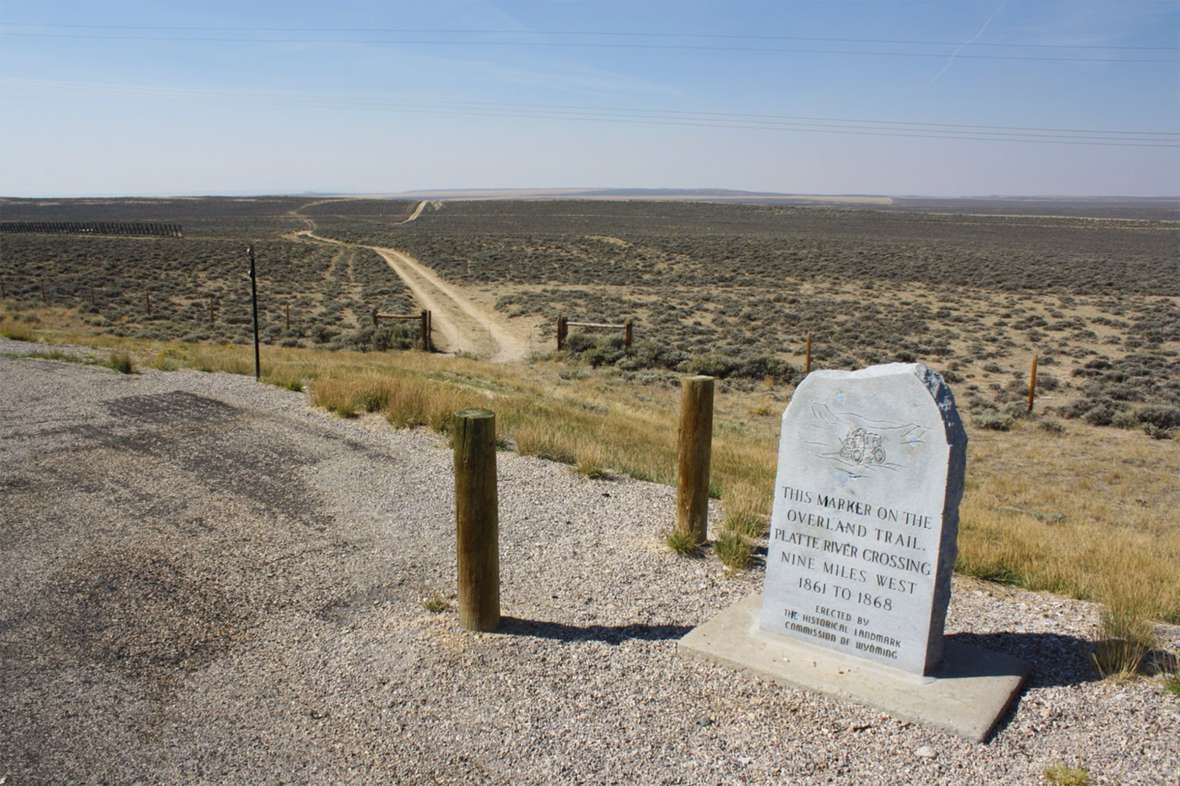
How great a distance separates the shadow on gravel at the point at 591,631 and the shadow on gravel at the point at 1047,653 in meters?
1.80

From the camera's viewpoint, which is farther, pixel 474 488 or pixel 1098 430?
pixel 1098 430

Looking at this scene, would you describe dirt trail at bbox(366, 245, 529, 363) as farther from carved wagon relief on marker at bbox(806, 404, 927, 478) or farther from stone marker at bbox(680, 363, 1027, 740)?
carved wagon relief on marker at bbox(806, 404, 927, 478)

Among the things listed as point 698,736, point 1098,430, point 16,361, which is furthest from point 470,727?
point 1098,430

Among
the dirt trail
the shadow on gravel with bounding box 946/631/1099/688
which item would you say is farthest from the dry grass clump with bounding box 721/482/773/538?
the dirt trail

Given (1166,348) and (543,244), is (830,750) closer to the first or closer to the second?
(1166,348)

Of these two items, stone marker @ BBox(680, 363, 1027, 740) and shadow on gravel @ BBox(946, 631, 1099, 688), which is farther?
shadow on gravel @ BBox(946, 631, 1099, 688)

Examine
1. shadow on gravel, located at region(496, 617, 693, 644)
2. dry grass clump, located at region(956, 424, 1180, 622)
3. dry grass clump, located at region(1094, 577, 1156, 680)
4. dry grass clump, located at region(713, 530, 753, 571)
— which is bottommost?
dry grass clump, located at region(956, 424, 1180, 622)

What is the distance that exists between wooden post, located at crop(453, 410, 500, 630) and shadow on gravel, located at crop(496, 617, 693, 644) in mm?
172

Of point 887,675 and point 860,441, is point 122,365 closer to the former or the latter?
point 860,441

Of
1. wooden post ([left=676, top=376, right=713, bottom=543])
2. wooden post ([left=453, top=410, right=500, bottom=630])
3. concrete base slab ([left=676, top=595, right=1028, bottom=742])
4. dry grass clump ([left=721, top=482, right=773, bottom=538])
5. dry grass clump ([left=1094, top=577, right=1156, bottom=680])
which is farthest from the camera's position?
dry grass clump ([left=721, top=482, right=773, bottom=538])

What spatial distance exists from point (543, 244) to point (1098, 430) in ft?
184

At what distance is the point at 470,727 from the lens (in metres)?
4.52

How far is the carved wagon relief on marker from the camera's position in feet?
15.8

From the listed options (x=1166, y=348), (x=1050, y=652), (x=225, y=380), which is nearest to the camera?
(x=1050, y=652)
